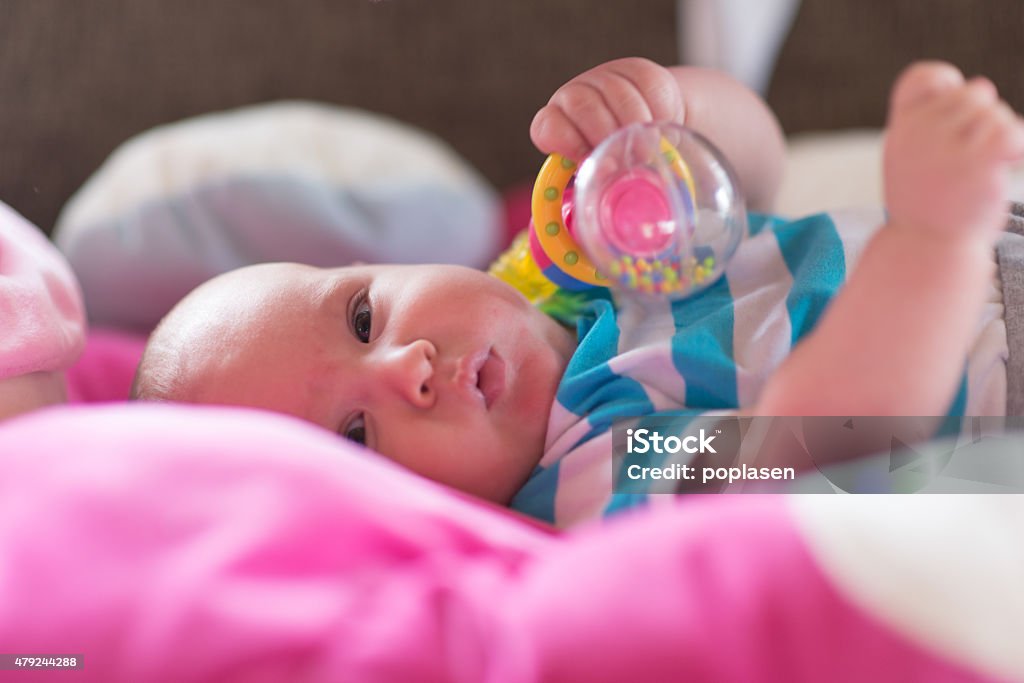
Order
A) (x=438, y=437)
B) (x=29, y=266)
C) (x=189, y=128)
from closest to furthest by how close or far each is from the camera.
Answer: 1. (x=438, y=437)
2. (x=29, y=266)
3. (x=189, y=128)

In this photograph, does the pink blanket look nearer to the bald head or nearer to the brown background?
the bald head

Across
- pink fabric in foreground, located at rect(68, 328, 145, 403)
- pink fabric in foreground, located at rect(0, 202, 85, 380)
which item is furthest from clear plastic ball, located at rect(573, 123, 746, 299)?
pink fabric in foreground, located at rect(68, 328, 145, 403)

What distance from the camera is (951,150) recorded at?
1.63ft

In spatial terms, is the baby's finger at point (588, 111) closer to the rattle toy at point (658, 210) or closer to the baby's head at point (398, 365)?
the rattle toy at point (658, 210)

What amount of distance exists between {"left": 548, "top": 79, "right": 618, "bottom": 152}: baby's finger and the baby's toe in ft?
0.54

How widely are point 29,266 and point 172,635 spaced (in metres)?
0.50

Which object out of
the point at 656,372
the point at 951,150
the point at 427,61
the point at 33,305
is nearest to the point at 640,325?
the point at 656,372

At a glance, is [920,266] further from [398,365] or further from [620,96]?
[398,365]

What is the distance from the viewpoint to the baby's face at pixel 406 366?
2.38 feet

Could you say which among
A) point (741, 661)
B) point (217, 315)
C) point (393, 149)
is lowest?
point (741, 661)

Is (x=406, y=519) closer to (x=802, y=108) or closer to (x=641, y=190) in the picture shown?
(x=641, y=190)

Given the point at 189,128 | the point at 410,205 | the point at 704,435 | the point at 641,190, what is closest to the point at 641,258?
the point at 641,190

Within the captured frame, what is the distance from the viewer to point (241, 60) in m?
1.30

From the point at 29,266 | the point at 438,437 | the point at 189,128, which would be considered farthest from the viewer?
the point at 189,128
